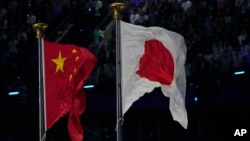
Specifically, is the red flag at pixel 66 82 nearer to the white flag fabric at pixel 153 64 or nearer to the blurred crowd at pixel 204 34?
the white flag fabric at pixel 153 64

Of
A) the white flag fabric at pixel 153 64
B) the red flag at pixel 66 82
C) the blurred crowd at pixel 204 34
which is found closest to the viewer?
the white flag fabric at pixel 153 64

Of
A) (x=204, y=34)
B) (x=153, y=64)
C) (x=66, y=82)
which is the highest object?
(x=153, y=64)

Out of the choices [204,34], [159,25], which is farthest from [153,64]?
[159,25]

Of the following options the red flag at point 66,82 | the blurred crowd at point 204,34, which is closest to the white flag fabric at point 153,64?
the red flag at point 66,82

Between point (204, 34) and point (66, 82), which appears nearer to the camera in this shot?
point (66, 82)

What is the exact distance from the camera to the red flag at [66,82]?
17.0m

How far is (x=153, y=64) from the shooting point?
16984 mm

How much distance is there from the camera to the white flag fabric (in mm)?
16688

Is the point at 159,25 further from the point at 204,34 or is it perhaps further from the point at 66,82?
the point at 66,82

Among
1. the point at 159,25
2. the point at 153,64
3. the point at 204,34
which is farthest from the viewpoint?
the point at 159,25

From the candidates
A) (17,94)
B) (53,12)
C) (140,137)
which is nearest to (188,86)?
(140,137)

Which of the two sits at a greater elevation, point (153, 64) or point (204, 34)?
point (153, 64)

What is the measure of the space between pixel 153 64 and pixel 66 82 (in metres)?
1.80

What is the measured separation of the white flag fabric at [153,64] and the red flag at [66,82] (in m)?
0.95
